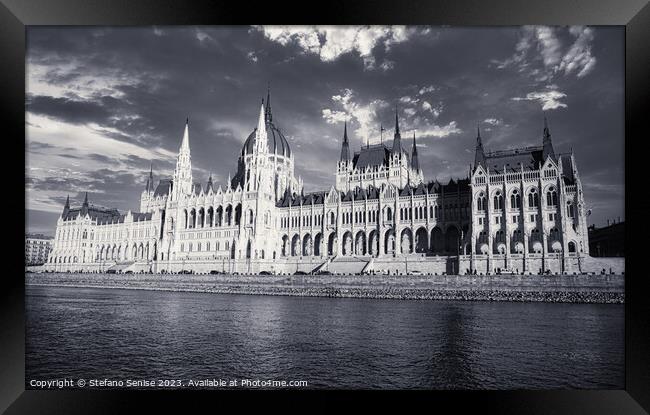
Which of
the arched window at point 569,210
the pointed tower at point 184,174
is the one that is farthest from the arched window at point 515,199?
the pointed tower at point 184,174

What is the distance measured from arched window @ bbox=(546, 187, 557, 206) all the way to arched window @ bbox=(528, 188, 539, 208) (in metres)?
0.95

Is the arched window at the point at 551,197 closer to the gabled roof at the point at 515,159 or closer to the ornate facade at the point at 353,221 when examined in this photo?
the ornate facade at the point at 353,221

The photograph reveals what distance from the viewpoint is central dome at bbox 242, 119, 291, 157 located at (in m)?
74.0

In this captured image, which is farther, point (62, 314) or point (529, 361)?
point (62, 314)

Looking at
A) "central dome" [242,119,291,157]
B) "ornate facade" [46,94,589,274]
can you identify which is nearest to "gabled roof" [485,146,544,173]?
"ornate facade" [46,94,589,274]

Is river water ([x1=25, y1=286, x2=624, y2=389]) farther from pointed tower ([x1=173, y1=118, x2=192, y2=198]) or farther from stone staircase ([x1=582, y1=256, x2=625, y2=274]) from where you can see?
pointed tower ([x1=173, y1=118, x2=192, y2=198])

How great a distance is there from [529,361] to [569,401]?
3560 mm

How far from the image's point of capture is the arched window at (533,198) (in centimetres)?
4384

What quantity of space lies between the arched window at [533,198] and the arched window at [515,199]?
982mm

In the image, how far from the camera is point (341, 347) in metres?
16.1

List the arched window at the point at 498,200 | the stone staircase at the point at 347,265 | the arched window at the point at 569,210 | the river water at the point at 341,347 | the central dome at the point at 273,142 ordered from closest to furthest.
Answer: the river water at the point at 341,347
the arched window at the point at 569,210
the arched window at the point at 498,200
the stone staircase at the point at 347,265
the central dome at the point at 273,142
